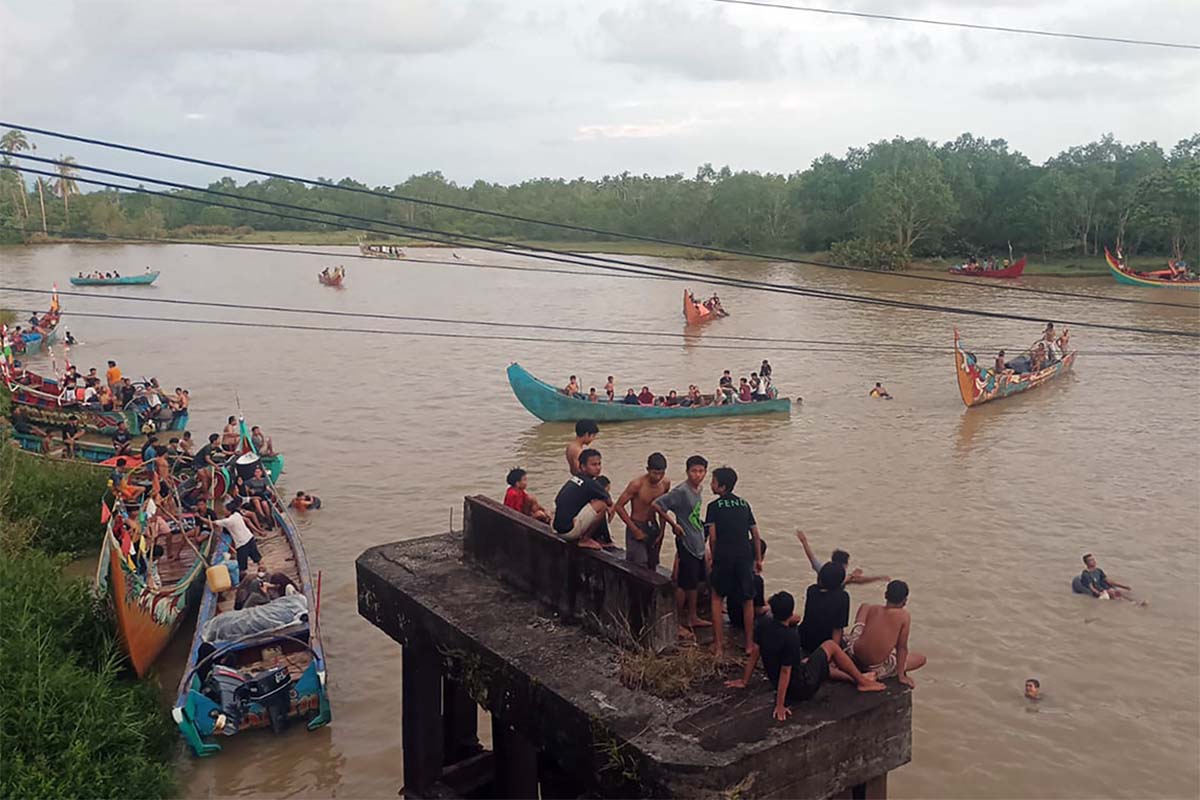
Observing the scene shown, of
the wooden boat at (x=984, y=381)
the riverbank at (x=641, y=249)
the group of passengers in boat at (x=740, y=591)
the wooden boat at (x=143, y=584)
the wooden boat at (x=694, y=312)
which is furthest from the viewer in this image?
the riverbank at (x=641, y=249)

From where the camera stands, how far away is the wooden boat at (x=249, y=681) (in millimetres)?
8945

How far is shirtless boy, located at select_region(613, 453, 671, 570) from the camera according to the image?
603cm

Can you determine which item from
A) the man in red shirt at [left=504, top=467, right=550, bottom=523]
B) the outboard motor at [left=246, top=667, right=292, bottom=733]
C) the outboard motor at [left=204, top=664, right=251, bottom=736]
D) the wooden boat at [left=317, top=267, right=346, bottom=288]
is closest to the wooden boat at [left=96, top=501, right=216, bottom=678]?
the outboard motor at [left=204, top=664, right=251, bottom=736]

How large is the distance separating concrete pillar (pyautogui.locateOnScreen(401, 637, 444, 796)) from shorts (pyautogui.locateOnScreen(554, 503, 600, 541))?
1.30 metres

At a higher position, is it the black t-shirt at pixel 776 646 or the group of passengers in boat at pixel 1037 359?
the black t-shirt at pixel 776 646

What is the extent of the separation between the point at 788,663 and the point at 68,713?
6.50 meters

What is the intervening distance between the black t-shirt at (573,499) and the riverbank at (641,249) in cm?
2654

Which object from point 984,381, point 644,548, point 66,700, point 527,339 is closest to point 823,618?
point 644,548

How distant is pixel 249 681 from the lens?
29.9ft

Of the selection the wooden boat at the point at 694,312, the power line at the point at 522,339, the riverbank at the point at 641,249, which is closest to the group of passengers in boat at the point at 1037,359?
the power line at the point at 522,339

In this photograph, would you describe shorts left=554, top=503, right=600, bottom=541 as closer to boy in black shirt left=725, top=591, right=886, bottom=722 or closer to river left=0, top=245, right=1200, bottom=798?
boy in black shirt left=725, top=591, right=886, bottom=722

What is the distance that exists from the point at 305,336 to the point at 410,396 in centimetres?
1215

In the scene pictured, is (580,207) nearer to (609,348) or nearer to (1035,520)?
(609,348)

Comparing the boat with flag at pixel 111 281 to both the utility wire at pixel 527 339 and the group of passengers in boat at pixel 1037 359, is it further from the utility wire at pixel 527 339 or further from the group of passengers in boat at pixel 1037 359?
the group of passengers in boat at pixel 1037 359
